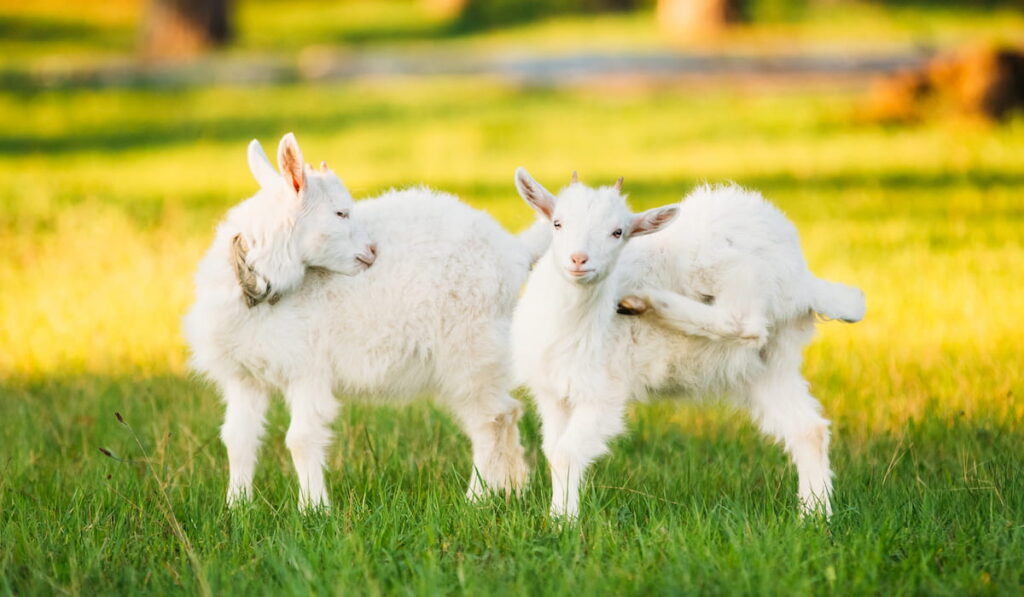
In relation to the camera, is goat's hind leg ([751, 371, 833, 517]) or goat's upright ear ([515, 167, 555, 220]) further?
goat's hind leg ([751, 371, 833, 517])

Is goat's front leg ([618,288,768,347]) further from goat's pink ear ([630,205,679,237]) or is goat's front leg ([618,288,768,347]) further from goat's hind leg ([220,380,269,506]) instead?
goat's hind leg ([220,380,269,506])

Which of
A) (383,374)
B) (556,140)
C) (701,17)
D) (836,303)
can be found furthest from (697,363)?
(701,17)

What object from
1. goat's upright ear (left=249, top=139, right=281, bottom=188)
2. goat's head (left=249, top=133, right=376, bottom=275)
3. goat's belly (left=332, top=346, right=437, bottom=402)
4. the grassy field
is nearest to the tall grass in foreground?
the grassy field

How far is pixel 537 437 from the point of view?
6.21m

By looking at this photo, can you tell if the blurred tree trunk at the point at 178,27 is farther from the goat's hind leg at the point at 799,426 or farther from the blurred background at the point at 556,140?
the goat's hind leg at the point at 799,426

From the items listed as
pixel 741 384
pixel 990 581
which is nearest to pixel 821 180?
pixel 741 384

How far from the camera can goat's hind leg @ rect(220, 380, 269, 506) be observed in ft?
17.3

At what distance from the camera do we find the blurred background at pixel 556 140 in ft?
26.9

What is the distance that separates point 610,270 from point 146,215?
8261 mm

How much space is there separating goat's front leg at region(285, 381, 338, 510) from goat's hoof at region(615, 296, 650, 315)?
4.11ft

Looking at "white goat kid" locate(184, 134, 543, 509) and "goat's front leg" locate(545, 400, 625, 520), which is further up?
"white goat kid" locate(184, 134, 543, 509)

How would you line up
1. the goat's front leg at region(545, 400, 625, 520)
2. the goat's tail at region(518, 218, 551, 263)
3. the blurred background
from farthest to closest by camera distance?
the blurred background, the goat's tail at region(518, 218, 551, 263), the goat's front leg at region(545, 400, 625, 520)

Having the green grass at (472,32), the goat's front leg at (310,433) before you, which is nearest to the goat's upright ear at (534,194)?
the goat's front leg at (310,433)

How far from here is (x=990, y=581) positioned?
13.5 feet
